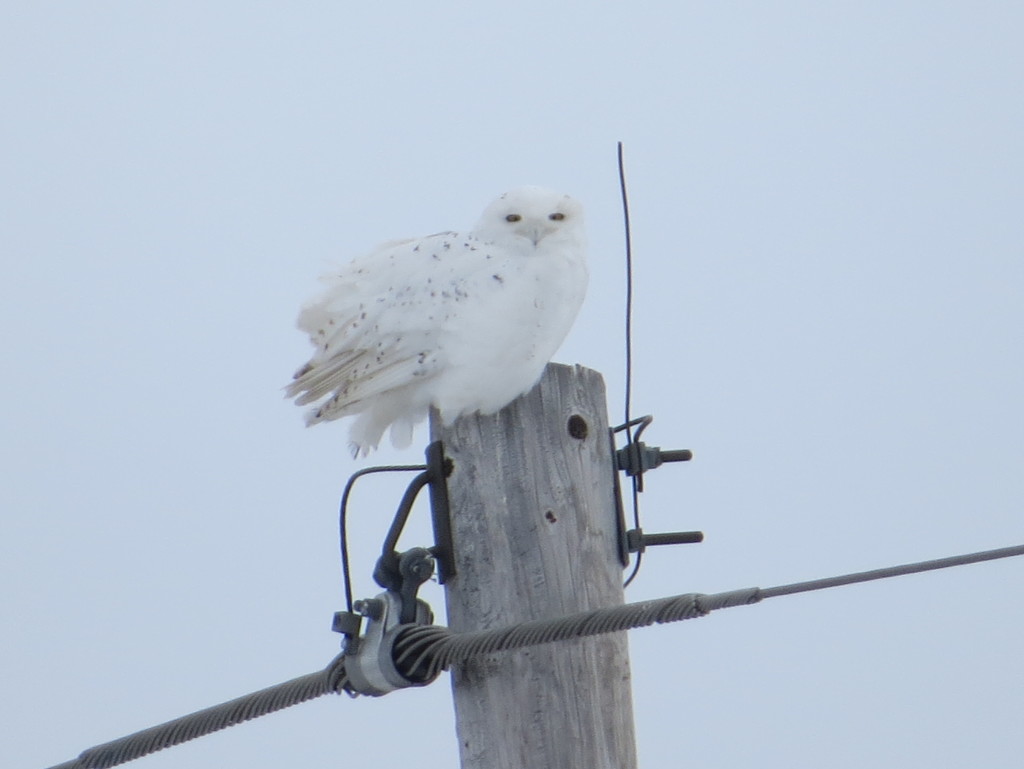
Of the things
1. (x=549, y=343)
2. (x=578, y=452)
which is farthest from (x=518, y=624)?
(x=549, y=343)

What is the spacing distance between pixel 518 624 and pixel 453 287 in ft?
2.87

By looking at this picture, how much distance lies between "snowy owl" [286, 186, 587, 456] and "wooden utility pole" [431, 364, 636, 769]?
0.60ft

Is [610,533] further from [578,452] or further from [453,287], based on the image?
[453,287]

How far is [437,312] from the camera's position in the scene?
10.7 feet

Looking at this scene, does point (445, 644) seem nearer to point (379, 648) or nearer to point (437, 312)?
point (379, 648)

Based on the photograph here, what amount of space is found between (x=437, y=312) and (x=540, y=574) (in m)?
0.70

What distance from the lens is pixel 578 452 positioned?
289cm

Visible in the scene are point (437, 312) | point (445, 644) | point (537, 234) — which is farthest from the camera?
point (537, 234)

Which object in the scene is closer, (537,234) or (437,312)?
(437,312)

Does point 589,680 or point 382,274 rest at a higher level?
point 382,274

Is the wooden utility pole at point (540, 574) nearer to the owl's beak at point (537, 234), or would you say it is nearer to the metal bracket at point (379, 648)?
the metal bracket at point (379, 648)

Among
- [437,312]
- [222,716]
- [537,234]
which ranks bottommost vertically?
[222,716]

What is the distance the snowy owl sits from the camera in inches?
126

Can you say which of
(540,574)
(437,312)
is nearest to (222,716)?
(540,574)
